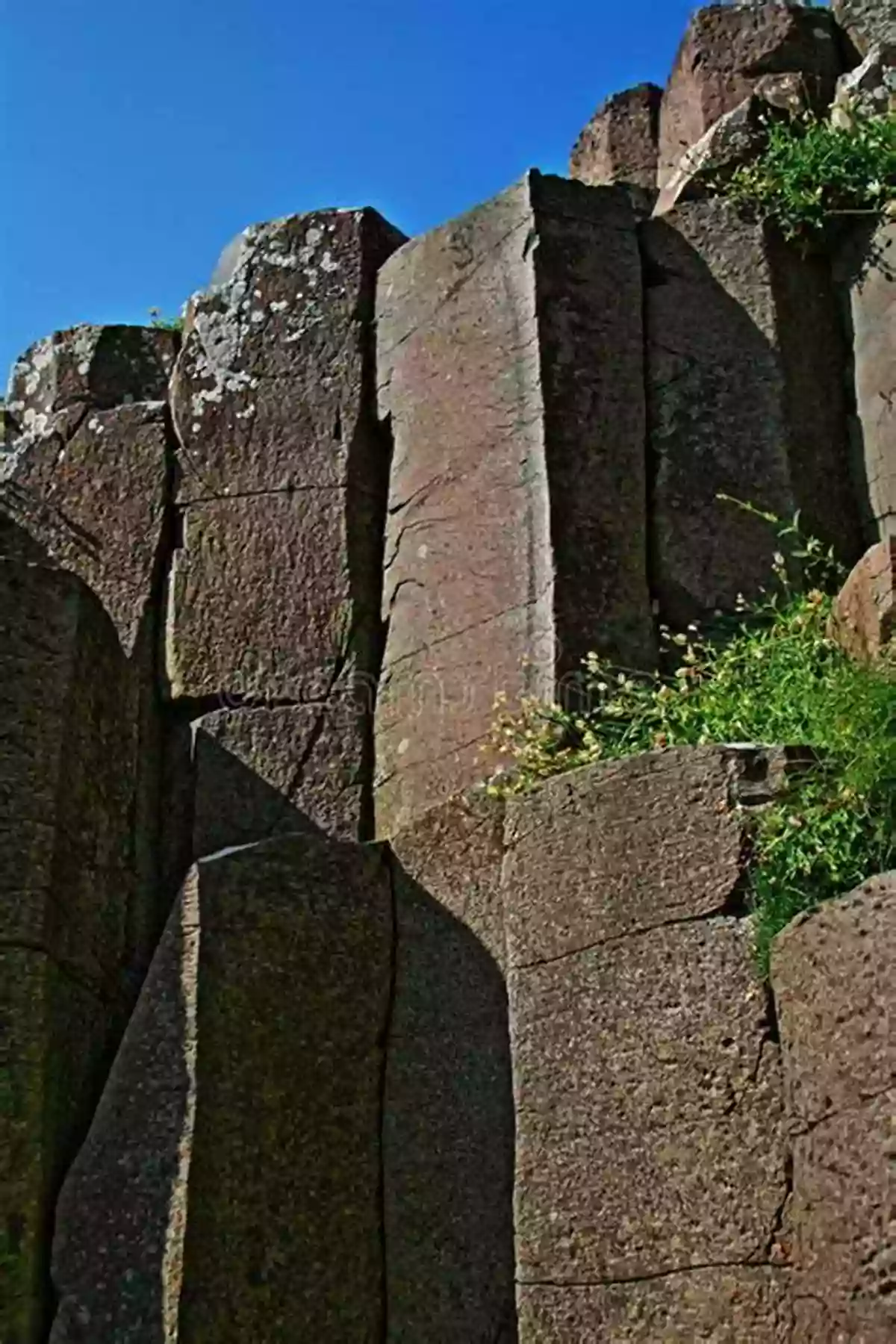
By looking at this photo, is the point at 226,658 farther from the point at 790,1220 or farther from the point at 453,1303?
the point at 790,1220

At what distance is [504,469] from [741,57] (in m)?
1.98

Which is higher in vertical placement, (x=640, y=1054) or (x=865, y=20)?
(x=865, y=20)

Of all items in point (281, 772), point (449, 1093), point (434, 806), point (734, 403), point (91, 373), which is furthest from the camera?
point (91, 373)

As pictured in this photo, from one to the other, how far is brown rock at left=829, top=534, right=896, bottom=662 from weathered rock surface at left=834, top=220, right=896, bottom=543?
85 cm

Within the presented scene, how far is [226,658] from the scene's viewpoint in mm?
6113

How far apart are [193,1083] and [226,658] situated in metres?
1.58

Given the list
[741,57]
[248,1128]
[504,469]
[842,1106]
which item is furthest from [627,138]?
[842,1106]

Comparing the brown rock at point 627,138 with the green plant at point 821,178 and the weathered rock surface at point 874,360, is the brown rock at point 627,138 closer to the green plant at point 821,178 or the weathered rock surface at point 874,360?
the green plant at point 821,178

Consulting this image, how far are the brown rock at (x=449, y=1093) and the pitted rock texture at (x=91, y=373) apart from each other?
2184 millimetres

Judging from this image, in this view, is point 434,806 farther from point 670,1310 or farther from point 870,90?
point 870,90

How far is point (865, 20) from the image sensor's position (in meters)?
6.98

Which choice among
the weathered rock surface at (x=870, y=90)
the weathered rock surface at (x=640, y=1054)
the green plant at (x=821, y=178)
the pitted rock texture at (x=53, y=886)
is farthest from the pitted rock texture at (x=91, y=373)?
the weathered rock surface at (x=640, y=1054)

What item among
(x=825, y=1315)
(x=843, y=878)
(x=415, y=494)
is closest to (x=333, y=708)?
(x=415, y=494)

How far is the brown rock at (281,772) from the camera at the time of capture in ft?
19.1
